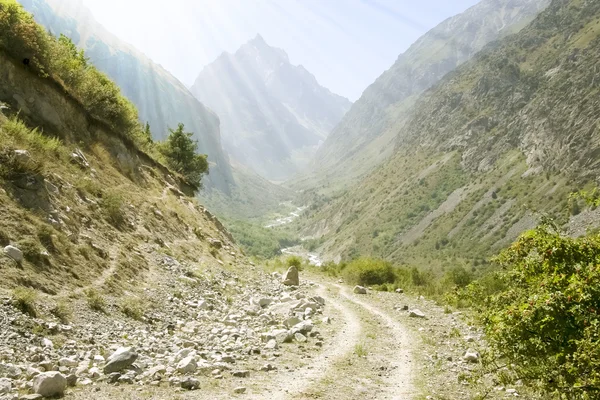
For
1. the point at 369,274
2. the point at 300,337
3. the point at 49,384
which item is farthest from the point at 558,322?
the point at 369,274

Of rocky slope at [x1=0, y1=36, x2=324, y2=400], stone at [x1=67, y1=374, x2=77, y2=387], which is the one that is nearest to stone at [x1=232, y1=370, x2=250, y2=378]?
rocky slope at [x1=0, y1=36, x2=324, y2=400]

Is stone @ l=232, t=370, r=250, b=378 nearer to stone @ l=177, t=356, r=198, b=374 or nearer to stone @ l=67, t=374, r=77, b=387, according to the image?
stone @ l=177, t=356, r=198, b=374

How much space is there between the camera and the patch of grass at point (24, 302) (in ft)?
32.1

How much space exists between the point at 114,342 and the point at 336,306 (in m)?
15.3

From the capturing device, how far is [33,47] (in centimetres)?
2133

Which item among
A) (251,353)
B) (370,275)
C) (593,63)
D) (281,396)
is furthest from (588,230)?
(593,63)

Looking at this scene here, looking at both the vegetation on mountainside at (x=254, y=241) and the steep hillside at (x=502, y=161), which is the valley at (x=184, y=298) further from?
the vegetation on mountainside at (x=254, y=241)

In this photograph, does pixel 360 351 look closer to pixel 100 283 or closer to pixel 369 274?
pixel 100 283

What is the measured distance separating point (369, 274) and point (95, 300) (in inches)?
1160

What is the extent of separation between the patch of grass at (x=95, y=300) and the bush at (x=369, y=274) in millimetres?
28044

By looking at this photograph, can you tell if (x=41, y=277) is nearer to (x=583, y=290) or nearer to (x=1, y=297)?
(x=1, y=297)

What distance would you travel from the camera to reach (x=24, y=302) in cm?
991

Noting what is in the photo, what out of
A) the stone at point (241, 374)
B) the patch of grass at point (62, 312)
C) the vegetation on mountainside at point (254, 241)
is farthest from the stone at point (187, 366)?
the vegetation on mountainside at point (254, 241)

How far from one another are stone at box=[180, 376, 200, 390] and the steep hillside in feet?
339
